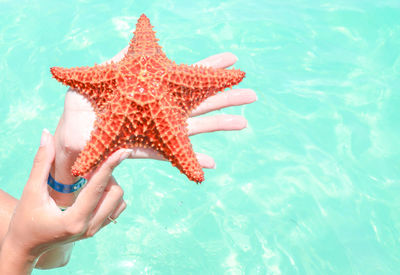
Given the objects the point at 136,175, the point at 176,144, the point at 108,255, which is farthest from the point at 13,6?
the point at 176,144

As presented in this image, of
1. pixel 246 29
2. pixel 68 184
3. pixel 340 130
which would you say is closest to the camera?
pixel 68 184

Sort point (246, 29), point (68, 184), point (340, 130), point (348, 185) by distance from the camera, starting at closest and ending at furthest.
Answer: point (68, 184)
point (348, 185)
point (340, 130)
point (246, 29)

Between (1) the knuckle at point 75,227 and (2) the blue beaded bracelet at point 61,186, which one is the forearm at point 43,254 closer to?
(2) the blue beaded bracelet at point 61,186

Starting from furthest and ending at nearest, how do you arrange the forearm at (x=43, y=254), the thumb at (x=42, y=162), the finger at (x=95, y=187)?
the forearm at (x=43, y=254) → the thumb at (x=42, y=162) → the finger at (x=95, y=187)

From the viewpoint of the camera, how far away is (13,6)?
834 centimetres

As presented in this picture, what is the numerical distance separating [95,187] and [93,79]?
101 centimetres

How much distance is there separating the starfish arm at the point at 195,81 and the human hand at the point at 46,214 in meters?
0.79

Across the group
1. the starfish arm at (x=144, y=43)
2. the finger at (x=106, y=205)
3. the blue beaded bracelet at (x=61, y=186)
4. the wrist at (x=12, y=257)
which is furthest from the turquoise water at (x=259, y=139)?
the starfish arm at (x=144, y=43)

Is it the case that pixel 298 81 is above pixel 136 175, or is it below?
above

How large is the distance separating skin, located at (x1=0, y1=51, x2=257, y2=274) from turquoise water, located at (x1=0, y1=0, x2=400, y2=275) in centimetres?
230

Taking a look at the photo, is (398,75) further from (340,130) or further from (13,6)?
(13,6)

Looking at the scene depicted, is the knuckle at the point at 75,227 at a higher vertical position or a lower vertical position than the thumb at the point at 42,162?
lower

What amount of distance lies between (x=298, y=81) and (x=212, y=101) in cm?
401

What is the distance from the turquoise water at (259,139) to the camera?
223 inches
